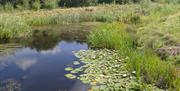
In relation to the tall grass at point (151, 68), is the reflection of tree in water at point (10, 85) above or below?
below

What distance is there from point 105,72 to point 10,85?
93.1 inches

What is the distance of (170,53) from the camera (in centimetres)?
770

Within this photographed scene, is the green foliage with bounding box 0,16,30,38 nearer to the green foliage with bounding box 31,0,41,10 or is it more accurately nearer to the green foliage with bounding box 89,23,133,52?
the green foliage with bounding box 89,23,133,52

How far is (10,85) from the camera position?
7367 mm

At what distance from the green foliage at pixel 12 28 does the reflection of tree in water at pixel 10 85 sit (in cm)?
513

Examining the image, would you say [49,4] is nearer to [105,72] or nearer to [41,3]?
[41,3]

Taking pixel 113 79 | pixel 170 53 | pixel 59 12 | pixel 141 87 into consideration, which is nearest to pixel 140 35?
pixel 170 53

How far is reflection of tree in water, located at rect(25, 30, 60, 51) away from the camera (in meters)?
12.1

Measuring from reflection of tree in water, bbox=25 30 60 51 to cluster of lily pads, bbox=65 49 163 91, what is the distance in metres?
2.56

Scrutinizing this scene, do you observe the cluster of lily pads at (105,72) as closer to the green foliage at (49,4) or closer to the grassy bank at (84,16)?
the grassy bank at (84,16)

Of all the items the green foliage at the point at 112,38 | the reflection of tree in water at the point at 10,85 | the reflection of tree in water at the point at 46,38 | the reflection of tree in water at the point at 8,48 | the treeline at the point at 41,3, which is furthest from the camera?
the treeline at the point at 41,3

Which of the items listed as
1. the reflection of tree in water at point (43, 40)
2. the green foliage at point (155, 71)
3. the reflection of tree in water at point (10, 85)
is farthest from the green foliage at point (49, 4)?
the green foliage at point (155, 71)

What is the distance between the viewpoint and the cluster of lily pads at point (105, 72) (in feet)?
22.1

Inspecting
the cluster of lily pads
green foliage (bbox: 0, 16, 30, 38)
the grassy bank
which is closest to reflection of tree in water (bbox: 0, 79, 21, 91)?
the cluster of lily pads
